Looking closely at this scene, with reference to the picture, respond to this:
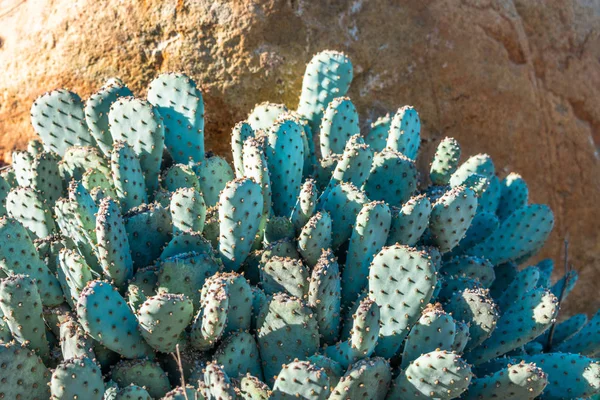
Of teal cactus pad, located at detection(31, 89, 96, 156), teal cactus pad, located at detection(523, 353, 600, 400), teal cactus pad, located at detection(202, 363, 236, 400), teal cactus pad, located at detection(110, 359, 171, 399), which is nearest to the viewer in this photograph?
teal cactus pad, located at detection(202, 363, 236, 400)

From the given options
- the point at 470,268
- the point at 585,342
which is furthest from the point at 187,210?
the point at 585,342

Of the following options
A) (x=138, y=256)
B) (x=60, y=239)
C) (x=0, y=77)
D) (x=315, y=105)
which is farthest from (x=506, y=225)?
(x=0, y=77)

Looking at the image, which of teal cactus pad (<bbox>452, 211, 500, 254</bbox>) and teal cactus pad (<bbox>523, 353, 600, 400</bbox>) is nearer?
teal cactus pad (<bbox>523, 353, 600, 400</bbox>)

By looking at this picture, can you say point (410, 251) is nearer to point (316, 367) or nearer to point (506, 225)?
point (316, 367)

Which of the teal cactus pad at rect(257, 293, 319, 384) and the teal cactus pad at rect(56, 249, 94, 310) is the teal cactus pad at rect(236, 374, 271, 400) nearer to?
the teal cactus pad at rect(257, 293, 319, 384)

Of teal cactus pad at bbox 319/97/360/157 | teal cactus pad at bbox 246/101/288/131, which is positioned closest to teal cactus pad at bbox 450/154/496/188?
teal cactus pad at bbox 319/97/360/157

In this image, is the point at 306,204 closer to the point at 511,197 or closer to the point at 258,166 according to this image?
the point at 258,166
